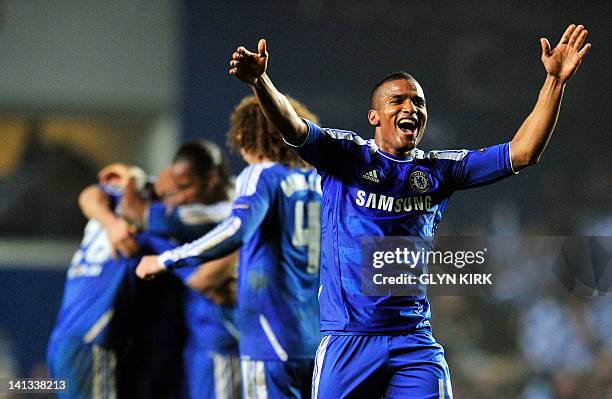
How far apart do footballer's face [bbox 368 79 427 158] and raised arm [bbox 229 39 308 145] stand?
418 millimetres

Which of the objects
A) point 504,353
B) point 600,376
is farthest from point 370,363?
point 600,376

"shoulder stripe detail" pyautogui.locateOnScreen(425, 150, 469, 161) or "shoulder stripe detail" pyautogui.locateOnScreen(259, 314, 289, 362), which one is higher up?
"shoulder stripe detail" pyautogui.locateOnScreen(425, 150, 469, 161)

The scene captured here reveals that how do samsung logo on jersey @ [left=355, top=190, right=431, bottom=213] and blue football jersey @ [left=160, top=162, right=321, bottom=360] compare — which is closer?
samsung logo on jersey @ [left=355, top=190, right=431, bottom=213]

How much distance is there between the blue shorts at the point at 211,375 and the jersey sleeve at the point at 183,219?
66 centimetres

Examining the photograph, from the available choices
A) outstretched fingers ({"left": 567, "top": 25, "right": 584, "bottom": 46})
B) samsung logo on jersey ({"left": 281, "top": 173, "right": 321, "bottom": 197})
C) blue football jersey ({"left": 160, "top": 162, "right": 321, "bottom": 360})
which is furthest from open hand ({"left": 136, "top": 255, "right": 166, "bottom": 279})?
outstretched fingers ({"left": 567, "top": 25, "right": 584, "bottom": 46})

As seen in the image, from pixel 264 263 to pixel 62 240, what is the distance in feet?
4.27

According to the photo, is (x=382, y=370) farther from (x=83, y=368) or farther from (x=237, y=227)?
(x=83, y=368)

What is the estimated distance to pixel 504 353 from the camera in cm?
491

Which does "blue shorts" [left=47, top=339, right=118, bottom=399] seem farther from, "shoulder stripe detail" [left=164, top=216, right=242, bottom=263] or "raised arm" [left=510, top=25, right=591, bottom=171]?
"raised arm" [left=510, top=25, right=591, bottom=171]

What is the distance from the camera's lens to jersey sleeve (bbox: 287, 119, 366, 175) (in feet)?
10.1

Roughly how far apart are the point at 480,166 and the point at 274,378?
1.47m

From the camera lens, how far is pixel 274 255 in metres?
4.13

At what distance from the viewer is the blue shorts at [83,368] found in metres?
4.52

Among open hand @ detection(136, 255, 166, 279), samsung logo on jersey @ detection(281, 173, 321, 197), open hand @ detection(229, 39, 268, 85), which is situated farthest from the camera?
samsung logo on jersey @ detection(281, 173, 321, 197)
